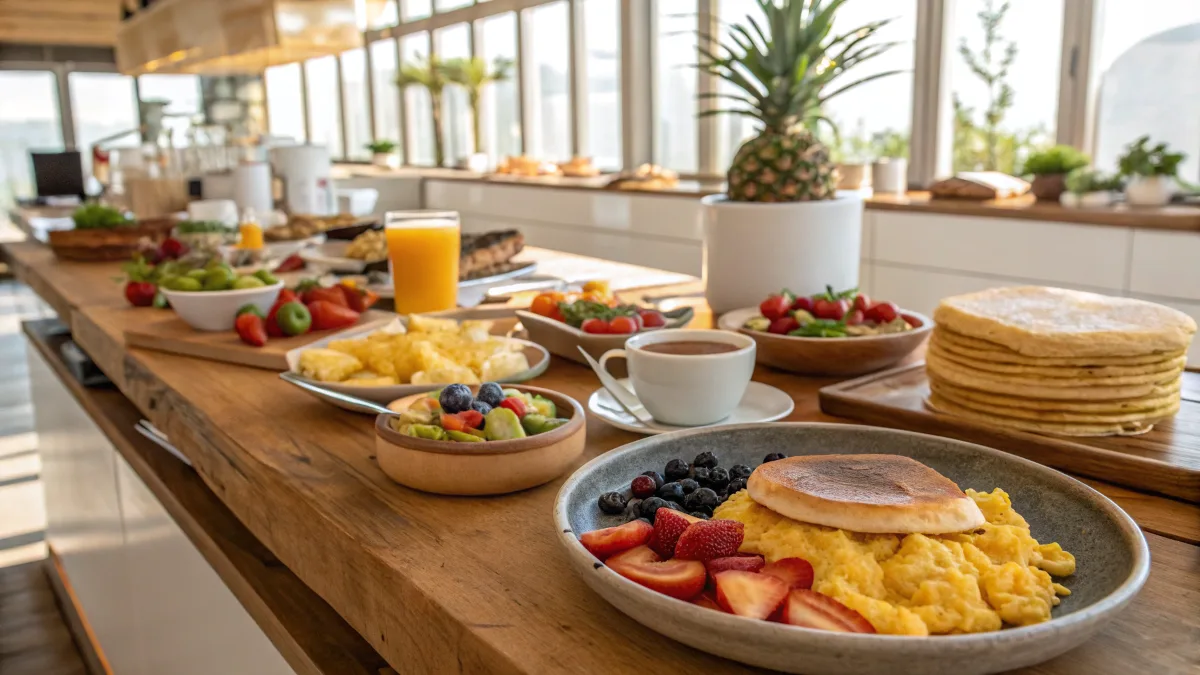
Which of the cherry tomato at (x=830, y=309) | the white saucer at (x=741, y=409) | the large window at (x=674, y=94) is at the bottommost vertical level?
the white saucer at (x=741, y=409)

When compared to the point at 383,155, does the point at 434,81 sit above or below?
above

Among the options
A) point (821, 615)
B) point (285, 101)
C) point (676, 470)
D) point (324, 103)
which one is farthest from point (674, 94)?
point (285, 101)

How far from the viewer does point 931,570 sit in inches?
25.0

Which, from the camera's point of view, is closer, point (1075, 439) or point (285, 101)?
point (1075, 439)

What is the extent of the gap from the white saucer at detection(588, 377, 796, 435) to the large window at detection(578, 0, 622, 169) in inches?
241

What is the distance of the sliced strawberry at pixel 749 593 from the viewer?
60 centimetres

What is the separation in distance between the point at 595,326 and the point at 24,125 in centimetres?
1307

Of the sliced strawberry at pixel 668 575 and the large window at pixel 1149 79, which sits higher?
the large window at pixel 1149 79

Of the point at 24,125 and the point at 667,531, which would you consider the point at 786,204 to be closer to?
the point at 667,531

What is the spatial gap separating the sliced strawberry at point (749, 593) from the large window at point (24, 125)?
1326cm

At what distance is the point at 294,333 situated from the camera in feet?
5.31

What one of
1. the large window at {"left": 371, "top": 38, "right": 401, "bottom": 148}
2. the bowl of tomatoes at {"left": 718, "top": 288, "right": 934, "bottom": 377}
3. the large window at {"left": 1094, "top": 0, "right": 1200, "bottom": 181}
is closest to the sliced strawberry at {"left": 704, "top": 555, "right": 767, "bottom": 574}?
the bowl of tomatoes at {"left": 718, "top": 288, "right": 934, "bottom": 377}

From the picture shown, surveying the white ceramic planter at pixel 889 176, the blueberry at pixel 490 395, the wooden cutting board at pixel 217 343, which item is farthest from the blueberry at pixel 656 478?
the white ceramic planter at pixel 889 176

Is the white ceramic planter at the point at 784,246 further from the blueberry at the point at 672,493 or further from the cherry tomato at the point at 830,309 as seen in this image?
the blueberry at the point at 672,493
